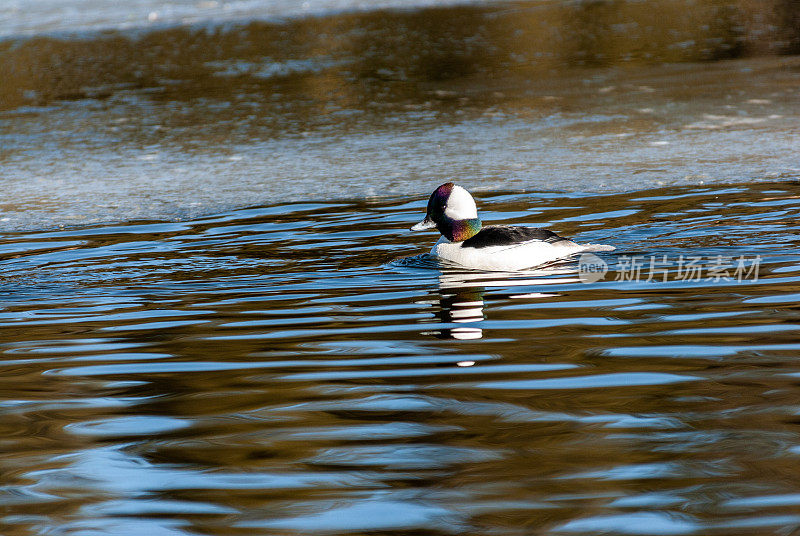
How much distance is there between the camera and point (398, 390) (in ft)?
13.7

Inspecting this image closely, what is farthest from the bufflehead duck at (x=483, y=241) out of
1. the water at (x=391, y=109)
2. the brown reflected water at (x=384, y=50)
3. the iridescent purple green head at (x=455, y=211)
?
the brown reflected water at (x=384, y=50)

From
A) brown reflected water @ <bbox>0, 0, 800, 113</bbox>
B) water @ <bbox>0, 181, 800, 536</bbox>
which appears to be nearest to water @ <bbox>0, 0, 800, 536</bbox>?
water @ <bbox>0, 181, 800, 536</bbox>

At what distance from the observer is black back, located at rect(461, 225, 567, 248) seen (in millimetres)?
6297

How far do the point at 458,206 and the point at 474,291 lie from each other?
41.2 inches

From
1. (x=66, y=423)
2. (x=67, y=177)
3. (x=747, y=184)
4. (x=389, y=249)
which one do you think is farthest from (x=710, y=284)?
(x=67, y=177)

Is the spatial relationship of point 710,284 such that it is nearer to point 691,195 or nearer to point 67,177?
point 691,195

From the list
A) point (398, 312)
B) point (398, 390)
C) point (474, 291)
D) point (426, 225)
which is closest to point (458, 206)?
point (426, 225)

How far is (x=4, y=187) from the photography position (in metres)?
10.1

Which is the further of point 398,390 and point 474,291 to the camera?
point 474,291

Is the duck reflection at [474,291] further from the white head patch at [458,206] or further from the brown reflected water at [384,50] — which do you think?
the brown reflected water at [384,50]

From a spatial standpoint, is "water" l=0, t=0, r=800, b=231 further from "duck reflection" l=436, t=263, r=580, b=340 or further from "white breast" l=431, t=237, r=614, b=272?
"duck reflection" l=436, t=263, r=580, b=340

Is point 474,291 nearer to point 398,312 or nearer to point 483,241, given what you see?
point 483,241

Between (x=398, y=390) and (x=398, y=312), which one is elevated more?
(x=398, y=390)

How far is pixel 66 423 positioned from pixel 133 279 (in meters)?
2.70
